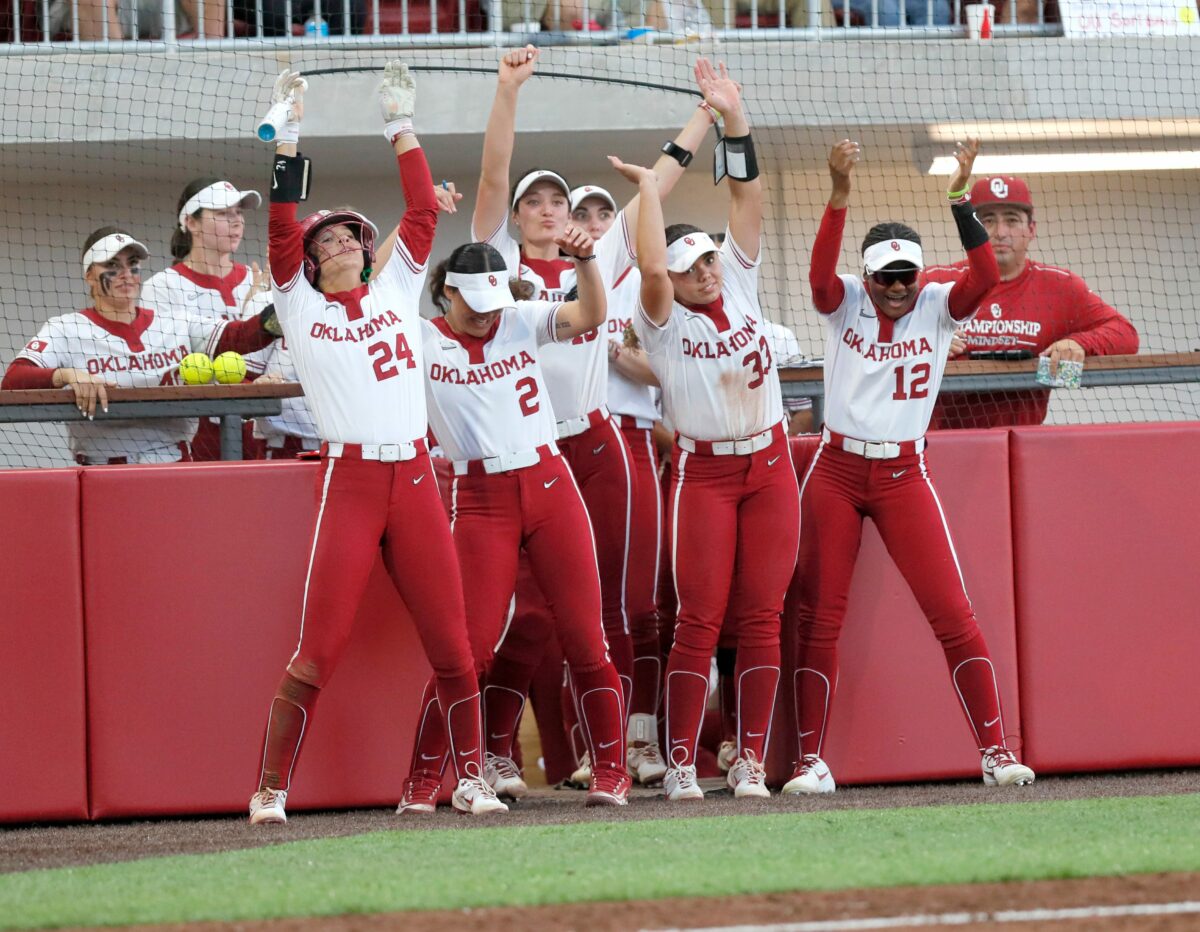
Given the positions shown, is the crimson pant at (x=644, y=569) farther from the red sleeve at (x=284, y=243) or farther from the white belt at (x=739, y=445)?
the red sleeve at (x=284, y=243)

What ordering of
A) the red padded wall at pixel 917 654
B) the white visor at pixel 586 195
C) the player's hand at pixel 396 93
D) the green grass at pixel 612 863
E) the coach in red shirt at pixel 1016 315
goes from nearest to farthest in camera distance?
1. the green grass at pixel 612 863
2. the player's hand at pixel 396 93
3. the red padded wall at pixel 917 654
4. the white visor at pixel 586 195
5. the coach in red shirt at pixel 1016 315

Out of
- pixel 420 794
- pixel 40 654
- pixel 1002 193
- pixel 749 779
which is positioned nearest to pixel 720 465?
pixel 749 779

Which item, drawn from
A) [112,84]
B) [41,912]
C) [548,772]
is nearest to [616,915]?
[41,912]

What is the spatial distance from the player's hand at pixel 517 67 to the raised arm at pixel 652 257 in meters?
0.52

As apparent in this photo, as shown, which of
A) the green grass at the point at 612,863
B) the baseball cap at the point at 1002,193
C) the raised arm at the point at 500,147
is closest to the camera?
the green grass at the point at 612,863

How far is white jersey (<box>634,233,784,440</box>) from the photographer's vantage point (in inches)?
203

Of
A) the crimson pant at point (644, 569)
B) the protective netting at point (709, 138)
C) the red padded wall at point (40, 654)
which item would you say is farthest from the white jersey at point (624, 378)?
the protective netting at point (709, 138)

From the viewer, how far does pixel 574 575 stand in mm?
4957

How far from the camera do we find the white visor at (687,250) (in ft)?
17.0

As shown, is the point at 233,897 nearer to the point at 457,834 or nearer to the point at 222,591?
the point at 457,834

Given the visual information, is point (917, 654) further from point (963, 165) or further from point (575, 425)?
point (963, 165)

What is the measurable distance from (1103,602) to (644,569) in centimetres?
158

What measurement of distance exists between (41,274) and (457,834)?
645 cm

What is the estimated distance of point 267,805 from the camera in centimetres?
484
